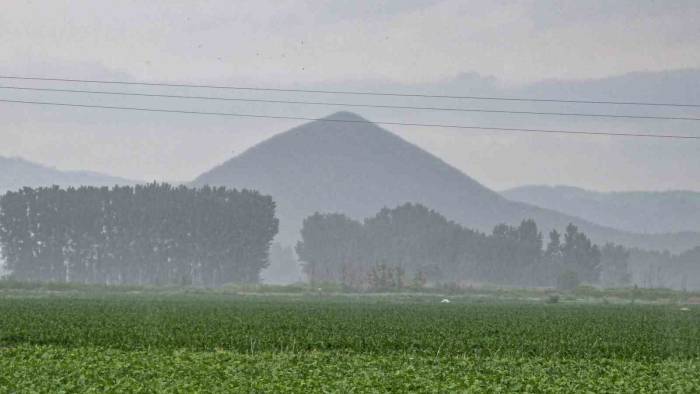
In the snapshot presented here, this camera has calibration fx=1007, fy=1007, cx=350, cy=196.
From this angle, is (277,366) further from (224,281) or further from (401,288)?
(224,281)

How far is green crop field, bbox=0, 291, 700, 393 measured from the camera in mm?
26203

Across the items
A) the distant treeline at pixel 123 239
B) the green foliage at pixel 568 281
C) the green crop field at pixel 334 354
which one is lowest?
the green crop field at pixel 334 354

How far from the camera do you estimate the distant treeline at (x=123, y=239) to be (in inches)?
6245

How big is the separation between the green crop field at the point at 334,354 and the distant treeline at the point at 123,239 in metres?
103

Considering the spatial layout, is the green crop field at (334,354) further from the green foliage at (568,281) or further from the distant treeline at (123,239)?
the green foliage at (568,281)

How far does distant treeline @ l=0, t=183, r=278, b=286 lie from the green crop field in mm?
103264

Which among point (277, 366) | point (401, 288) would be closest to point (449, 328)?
point (277, 366)

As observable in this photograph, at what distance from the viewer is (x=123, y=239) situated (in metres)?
A: 160

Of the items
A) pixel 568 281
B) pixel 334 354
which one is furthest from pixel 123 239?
pixel 334 354

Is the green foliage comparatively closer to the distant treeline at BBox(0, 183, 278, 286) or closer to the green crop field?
the distant treeline at BBox(0, 183, 278, 286)

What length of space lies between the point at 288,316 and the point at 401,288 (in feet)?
259

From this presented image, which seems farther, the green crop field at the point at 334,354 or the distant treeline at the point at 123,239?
the distant treeline at the point at 123,239

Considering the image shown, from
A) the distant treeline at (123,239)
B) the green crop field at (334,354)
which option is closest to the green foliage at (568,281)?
the distant treeline at (123,239)

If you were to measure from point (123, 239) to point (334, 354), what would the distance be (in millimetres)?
129142
